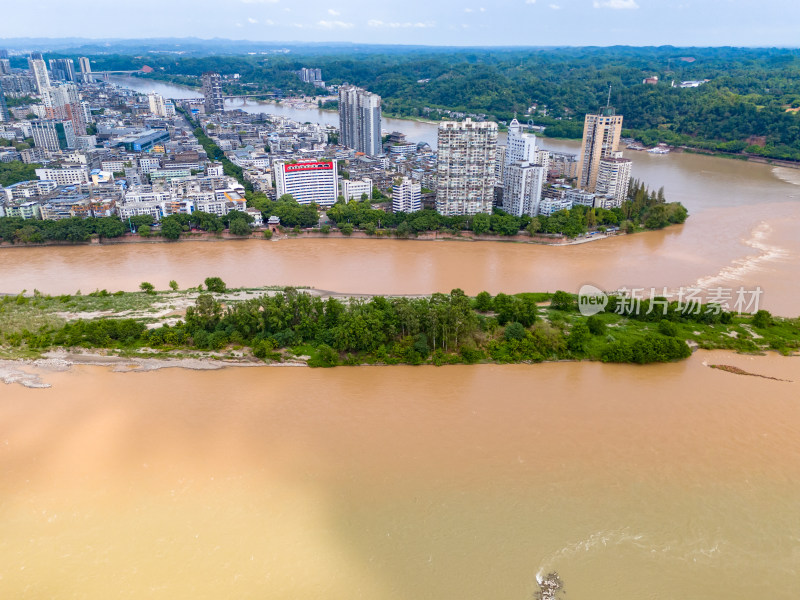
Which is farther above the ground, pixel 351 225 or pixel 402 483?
pixel 351 225

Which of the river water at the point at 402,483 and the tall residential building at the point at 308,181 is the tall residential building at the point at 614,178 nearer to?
the tall residential building at the point at 308,181

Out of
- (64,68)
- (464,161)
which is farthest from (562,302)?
(64,68)

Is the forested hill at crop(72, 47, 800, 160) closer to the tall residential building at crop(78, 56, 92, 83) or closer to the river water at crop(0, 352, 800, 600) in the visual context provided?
the tall residential building at crop(78, 56, 92, 83)

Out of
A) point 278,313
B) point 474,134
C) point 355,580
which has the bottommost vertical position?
point 355,580

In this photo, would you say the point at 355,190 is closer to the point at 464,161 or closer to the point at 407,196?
the point at 407,196

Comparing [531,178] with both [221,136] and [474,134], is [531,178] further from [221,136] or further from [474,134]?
[221,136]

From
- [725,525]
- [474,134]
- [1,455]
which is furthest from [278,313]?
[474,134]

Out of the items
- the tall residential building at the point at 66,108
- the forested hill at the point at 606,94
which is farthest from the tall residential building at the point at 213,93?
the forested hill at the point at 606,94
